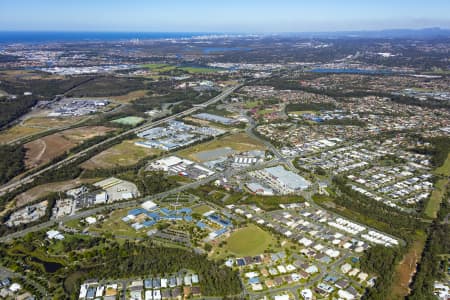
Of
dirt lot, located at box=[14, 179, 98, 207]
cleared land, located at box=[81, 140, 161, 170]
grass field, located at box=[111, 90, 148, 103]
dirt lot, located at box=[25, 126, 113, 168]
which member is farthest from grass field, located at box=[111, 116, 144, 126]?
dirt lot, located at box=[14, 179, 98, 207]

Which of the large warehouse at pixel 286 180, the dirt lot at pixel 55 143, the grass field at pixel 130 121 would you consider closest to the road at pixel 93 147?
the grass field at pixel 130 121

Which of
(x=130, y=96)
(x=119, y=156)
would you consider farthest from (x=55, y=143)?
(x=130, y=96)

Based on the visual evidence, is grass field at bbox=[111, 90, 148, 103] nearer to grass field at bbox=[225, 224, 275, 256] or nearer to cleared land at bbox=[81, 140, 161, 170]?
cleared land at bbox=[81, 140, 161, 170]

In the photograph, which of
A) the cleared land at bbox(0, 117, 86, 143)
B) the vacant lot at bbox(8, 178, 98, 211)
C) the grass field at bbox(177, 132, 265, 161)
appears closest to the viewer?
the vacant lot at bbox(8, 178, 98, 211)

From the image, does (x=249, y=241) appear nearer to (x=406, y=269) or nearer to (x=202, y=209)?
(x=202, y=209)

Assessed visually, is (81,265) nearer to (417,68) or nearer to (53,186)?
(53,186)

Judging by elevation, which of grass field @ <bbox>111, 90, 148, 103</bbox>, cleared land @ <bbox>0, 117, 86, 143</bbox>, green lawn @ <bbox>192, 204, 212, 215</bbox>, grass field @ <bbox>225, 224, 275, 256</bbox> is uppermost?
grass field @ <bbox>111, 90, 148, 103</bbox>

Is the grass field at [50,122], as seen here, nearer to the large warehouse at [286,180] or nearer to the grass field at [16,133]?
the grass field at [16,133]
